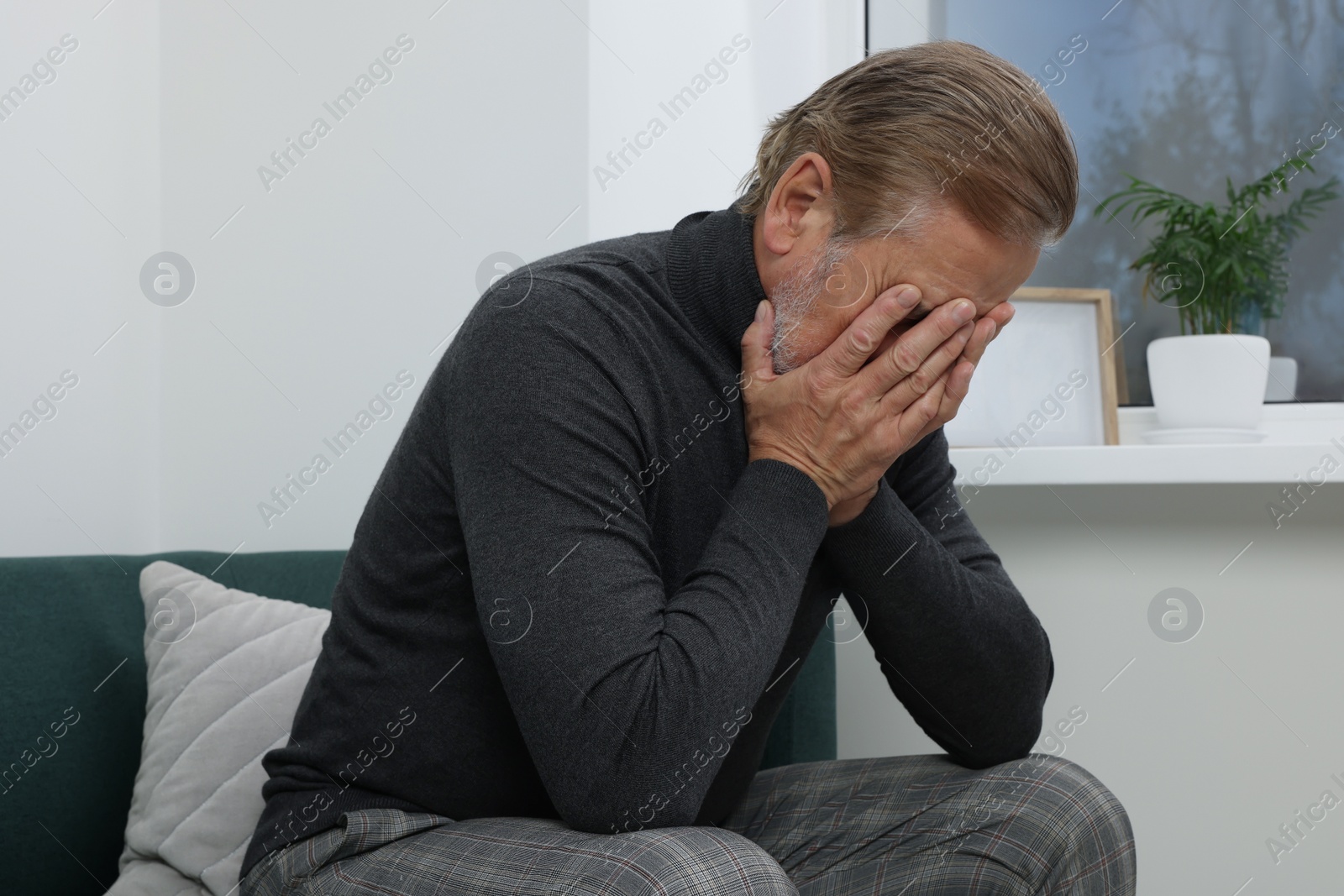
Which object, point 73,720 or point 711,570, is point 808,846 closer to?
point 711,570

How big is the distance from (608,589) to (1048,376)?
3.46 feet

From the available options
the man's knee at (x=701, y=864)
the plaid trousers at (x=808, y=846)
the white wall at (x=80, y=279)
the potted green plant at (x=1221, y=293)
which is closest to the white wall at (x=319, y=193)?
the white wall at (x=80, y=279)

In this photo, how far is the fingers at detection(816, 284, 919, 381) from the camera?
0.88m

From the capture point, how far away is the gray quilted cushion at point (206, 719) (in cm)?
117

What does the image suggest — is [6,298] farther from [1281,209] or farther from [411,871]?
[1281,209]

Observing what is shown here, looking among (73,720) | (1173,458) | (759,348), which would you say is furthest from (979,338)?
(73,720)

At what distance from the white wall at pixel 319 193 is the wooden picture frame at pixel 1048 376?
0.51m

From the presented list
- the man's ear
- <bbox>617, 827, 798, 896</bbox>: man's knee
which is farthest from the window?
<bbox>617, 827, 798, 896</bbox>: man's knee

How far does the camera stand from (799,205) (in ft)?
3.13

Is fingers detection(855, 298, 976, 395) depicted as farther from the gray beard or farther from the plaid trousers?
the plaid trousers

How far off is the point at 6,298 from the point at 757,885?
137 centimetres

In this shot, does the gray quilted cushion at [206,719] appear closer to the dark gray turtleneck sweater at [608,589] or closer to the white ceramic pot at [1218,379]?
the dark gray turtleneck sweater at [608,589]

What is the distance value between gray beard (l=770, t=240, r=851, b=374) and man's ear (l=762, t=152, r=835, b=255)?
0.02 meters

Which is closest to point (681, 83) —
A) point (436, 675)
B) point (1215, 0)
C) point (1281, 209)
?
point (1215, 0)
